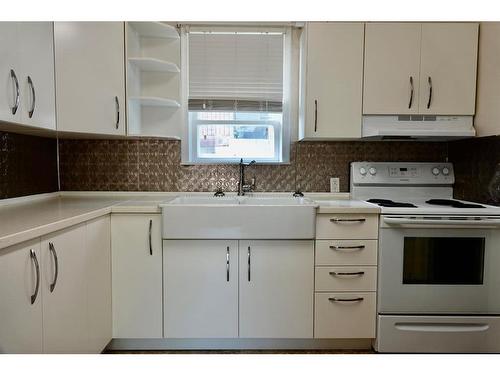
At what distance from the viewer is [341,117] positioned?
7.37ft

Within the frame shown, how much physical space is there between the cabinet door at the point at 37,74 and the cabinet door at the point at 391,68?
1823 mm

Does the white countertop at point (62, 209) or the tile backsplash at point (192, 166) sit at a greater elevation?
the tile backsplash at point (192, 166)

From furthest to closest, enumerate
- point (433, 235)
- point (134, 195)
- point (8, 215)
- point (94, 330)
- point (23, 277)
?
1. point (134, 195)
2. point (433, 235)
3. point (94, 330)
4. point (8, 215)
5. point (23, 277)

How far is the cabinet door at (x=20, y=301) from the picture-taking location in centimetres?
107

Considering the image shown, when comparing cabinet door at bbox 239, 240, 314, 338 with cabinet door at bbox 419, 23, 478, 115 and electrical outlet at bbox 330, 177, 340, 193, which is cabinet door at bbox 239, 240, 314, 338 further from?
cabinet door at bbox 419, 23, 478, 115

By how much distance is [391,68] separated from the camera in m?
2.20

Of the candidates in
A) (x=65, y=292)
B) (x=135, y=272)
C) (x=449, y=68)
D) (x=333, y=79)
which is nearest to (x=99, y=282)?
(x=135, y=272)

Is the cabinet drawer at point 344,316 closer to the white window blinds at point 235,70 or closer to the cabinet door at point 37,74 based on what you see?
the white window blinds at point 235,70

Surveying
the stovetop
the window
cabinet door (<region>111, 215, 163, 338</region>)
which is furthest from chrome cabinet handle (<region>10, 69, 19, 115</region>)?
the stovetop

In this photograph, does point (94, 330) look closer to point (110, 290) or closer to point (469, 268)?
point (110, 290)

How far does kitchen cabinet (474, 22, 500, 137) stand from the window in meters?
1.24

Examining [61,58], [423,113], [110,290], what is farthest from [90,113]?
[423,113]

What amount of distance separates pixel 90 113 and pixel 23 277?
1096 millimetres

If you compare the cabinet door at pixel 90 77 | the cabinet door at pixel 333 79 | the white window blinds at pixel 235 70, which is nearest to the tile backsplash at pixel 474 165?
the cabinet door at pixel 333 79
